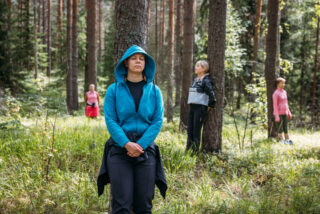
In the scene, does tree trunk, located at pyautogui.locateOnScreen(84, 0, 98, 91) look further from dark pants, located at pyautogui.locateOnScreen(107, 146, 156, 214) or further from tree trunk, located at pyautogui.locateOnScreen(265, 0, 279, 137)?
dark pants, located at pyautogui.locateOnScreen(107, 146, 156, 214)

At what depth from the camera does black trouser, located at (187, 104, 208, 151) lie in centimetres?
554

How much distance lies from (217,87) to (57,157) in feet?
12.3

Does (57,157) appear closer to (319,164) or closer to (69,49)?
(319,164)

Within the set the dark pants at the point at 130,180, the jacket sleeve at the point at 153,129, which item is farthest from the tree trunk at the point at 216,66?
the dark pants at the point at 130,180

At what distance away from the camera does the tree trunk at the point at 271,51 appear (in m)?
7.56

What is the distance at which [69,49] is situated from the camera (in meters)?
14.4

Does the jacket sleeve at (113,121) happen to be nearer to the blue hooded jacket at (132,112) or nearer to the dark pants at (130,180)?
the blue hooded jacket at (132,112)

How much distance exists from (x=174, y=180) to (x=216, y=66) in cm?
281

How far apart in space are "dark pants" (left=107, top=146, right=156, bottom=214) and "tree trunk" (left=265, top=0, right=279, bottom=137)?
6.56 m

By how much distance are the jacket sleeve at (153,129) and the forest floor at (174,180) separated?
1.35m

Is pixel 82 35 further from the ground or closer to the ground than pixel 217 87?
further from the ground

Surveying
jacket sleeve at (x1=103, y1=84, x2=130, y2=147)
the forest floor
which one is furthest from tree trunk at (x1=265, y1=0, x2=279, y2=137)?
jacket sleeve at (x1=103, y1=84, x2=130, y2=147)

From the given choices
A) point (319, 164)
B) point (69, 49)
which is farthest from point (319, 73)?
point (69, 49)

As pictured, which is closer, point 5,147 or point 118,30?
point 118,30
